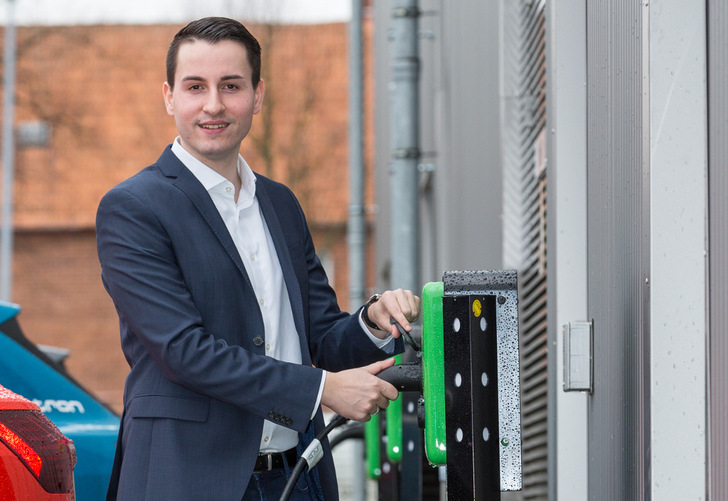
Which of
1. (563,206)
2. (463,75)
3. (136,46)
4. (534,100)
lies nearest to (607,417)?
(563,206)

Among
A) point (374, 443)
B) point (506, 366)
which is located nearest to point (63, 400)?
point (506, 366)

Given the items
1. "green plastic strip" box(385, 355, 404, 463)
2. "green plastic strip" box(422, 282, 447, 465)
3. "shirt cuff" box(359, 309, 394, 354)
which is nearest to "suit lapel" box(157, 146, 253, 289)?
"shirt cuff" box(359, 309, 394, 354)

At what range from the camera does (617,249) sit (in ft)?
9.77

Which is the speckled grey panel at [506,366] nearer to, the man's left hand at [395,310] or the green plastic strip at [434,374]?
the green plastic strip at [434,374]

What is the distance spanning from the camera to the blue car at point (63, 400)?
363cm

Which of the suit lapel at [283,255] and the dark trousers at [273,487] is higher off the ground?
A: the suit lapel at [283,255]

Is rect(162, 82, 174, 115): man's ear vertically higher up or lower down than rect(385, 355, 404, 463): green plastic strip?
higher up

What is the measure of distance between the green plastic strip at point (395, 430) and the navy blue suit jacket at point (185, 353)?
2152 mm

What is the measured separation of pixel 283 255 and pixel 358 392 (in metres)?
0.47

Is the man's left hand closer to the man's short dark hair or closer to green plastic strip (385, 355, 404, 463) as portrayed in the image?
the man's short dark hair

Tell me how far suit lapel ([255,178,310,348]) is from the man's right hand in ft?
0.83

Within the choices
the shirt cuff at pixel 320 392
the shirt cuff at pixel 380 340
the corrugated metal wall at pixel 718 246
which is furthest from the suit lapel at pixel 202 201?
the corrugated metal wall at pixel 718 246

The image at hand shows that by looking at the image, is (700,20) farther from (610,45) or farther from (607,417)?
(607,417)

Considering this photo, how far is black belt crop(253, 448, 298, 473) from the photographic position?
282 centimetres
